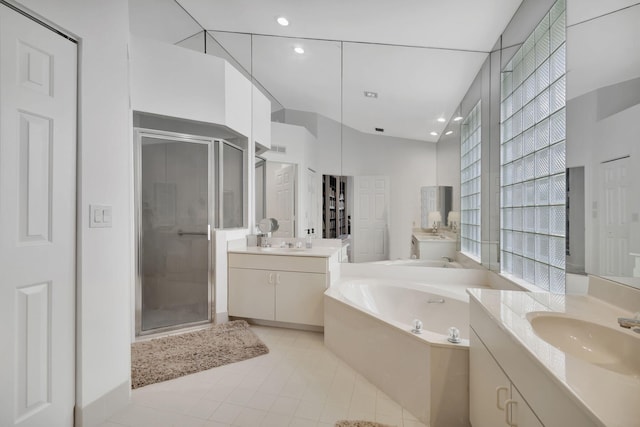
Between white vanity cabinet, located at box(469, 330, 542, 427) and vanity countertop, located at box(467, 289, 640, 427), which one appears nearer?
vanity countertop, located at box(467, 289, 640, 427)

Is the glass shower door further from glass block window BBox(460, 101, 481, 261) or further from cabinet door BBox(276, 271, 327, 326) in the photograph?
glass block window BBox(460, 101, 481, 261)

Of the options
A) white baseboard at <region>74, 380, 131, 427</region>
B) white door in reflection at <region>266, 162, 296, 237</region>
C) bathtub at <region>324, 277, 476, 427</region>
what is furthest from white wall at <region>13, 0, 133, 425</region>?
white door in reflection at <region>266, 162, 296, 237</region>

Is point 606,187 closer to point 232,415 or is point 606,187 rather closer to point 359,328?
point 359,328

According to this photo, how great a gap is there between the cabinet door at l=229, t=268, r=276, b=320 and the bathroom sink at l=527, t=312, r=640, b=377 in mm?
2083

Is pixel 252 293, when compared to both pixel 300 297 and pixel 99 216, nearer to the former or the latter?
pixel 300 297

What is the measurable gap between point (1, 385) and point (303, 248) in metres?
2.23

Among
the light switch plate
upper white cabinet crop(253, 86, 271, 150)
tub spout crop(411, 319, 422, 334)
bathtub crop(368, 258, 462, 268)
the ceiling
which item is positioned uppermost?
the ceiling

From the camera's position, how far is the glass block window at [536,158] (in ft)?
5.42

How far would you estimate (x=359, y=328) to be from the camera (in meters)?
2.00

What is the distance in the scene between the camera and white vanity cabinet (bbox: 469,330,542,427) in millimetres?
850

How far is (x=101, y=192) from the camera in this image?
150cm

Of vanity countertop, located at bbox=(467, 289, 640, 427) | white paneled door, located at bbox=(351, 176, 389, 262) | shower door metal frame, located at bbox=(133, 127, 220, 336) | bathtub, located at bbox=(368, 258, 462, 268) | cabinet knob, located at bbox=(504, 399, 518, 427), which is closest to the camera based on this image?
vanity countertop, located at bbox=(467, 289, 640, 427)

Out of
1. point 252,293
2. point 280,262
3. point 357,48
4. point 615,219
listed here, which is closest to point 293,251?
point 280,262

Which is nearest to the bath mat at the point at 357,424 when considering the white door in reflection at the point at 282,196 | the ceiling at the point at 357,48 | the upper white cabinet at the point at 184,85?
the white door in reflection at the point at 282,196
